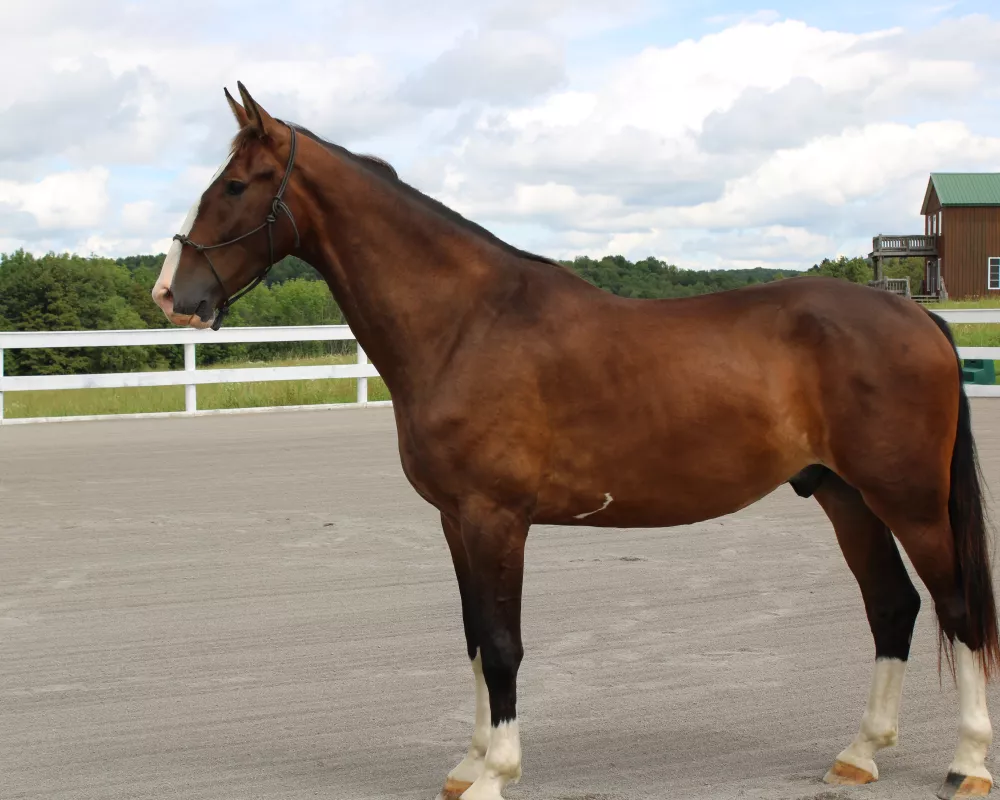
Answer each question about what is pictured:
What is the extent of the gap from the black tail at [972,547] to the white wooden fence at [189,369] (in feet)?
37.3

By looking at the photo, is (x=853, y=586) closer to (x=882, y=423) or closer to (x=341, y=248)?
(x=882, y=423)

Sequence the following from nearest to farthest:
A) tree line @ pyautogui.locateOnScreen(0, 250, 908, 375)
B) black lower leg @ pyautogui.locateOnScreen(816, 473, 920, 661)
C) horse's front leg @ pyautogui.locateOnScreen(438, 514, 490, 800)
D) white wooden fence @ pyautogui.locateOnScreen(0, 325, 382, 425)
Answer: horse's front leg @ pyautogui.locateOnScreen(438, 514, 490, 800) → black lower leg @ pyautogui.locateOnScreen(816, 473, 920, 661) → white wooden fence @ pyautogui.locateOnScreen(0, 325, 382, 425) → tree line @ pyautogui.locateOnScreen(0, 250, 908, 375)

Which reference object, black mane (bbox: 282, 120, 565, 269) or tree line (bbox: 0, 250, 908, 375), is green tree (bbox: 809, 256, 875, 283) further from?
black mane (bbox: 282, 120, 565, 269)

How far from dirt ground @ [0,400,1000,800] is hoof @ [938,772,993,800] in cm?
8

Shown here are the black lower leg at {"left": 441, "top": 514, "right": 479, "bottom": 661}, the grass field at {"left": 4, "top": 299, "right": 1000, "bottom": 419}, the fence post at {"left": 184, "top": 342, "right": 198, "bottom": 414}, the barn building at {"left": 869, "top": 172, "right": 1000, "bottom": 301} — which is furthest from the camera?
the barn building at {"left": 869, "top": 172, "right": 1000, "bottom": 301}

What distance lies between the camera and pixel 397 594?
6.06m

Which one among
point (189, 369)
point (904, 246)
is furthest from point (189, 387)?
point (904, 246)

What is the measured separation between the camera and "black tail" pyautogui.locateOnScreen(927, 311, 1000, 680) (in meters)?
3.74

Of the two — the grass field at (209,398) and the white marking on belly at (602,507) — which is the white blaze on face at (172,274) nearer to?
the white marking on belly at (602,507)

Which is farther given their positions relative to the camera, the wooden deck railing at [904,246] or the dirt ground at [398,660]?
the wooden deck railing at [904,246]

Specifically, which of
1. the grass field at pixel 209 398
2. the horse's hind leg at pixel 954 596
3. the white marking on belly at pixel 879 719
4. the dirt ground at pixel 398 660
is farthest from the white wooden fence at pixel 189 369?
the horse's hind leg at pixel 954 596

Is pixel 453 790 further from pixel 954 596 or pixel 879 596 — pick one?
pixel 954 596

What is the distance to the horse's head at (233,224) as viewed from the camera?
3607 mm

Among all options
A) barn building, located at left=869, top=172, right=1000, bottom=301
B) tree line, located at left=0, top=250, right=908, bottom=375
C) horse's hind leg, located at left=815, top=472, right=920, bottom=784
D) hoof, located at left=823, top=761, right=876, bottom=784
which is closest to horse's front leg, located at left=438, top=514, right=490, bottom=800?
hoof, located at left=823, top=761, right=876, bottom=784
